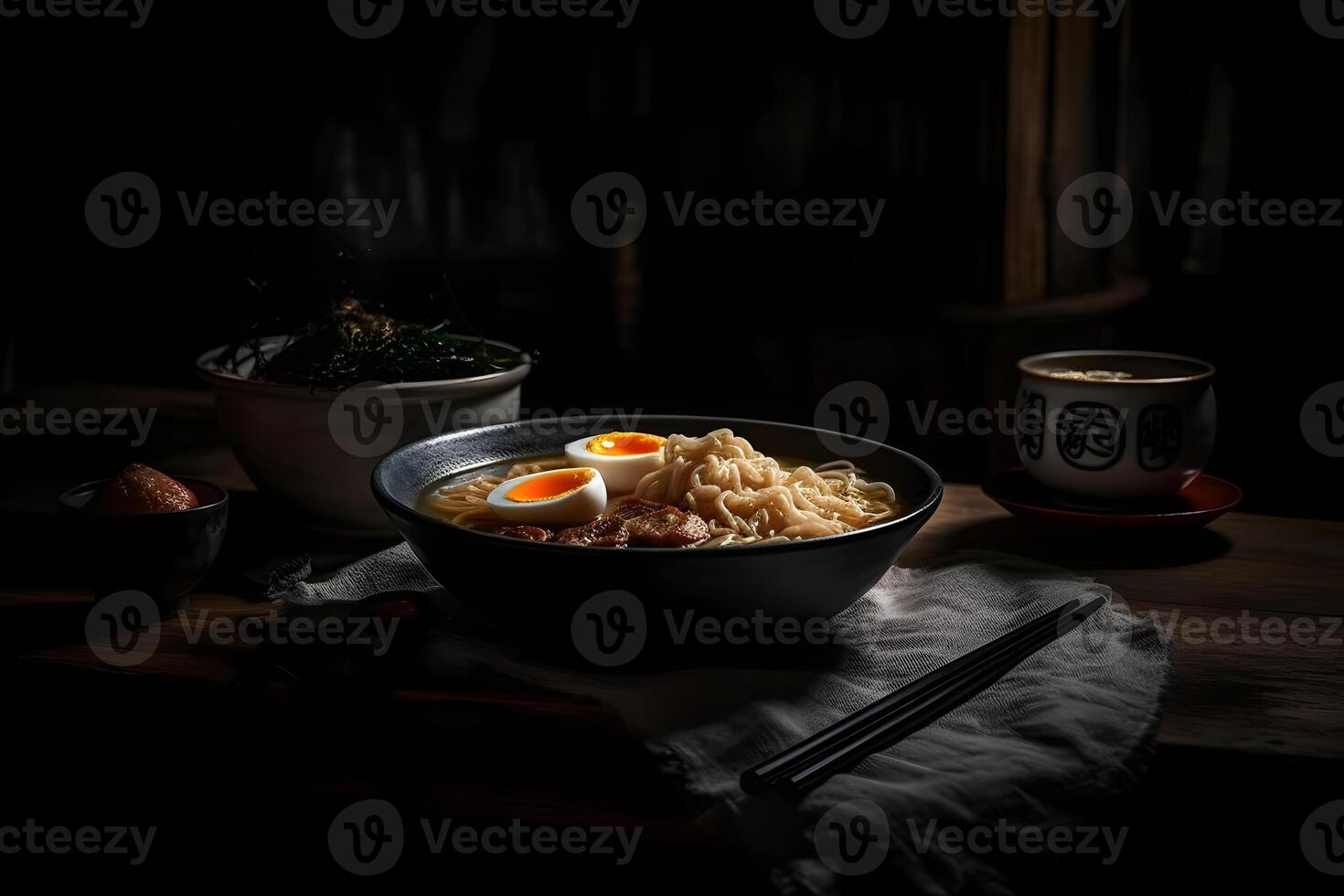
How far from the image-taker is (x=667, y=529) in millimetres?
1616

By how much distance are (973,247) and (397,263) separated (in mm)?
1829

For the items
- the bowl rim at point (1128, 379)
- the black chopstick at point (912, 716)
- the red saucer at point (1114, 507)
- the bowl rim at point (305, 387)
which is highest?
the bowl rim at point (305, 387)

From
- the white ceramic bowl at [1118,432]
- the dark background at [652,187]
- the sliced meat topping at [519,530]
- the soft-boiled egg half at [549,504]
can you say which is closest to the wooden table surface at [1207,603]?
the white ceramic bowl at [1118,432]

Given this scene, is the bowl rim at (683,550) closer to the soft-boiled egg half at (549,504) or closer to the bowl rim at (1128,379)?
the soft-boiled egg half at (549,504)

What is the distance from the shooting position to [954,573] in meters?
1.82

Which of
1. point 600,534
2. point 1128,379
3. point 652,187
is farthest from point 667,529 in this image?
point 652,187

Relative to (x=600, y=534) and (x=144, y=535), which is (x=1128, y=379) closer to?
(x=600, y=534)

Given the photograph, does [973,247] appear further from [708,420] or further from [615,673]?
[615,673]

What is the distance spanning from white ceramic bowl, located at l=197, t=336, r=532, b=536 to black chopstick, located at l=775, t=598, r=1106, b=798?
0.95m

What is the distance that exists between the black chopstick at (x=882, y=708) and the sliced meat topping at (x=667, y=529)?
352 mm

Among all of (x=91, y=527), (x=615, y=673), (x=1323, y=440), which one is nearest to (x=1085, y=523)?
(x=615, y=673)

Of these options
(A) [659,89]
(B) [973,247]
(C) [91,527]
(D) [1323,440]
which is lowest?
(D) [1323,440]

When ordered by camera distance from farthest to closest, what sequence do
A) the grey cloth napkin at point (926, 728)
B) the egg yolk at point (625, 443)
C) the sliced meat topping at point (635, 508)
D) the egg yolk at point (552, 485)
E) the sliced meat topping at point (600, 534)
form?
the egg yolk at point (625, 443)
the egg yolk at point (552, 485)
the sliced meat topping at point (635, 508)
the sliced meat topping at point (600, 534)
the grey cloth napkin at point (926, 728)

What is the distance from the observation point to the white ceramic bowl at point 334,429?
1.92m
